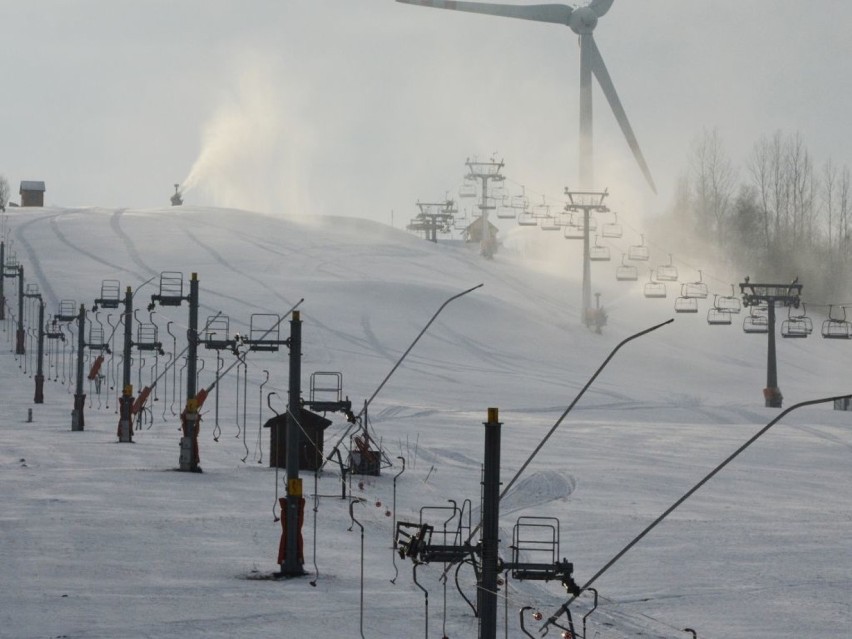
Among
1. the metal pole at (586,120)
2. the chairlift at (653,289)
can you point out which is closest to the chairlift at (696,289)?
the chairlift at (653,289)

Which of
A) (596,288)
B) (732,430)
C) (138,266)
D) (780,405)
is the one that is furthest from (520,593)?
(596,288)

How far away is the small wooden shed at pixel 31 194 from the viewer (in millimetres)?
167000

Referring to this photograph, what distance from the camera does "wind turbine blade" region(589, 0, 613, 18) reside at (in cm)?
10406

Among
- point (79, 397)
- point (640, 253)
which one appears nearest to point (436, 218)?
point (640, 253)

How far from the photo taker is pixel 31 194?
16725 centimetres

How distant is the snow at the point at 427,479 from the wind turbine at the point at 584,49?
13.1 metres

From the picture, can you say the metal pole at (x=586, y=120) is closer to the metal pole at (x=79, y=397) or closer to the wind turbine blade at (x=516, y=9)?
the wind turbine blade at (x=516, y=9)

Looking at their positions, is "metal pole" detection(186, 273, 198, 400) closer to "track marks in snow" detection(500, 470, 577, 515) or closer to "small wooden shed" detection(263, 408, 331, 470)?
"small wooden shed" detection(263, 408, 331, 470)

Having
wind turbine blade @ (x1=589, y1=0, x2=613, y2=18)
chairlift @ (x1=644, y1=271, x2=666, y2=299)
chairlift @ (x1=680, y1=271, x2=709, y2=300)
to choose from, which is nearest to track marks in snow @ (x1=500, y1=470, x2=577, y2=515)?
chairlift @ (x1=680, y1=271, x2=709, y2=300)

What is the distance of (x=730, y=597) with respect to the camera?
2420 cm

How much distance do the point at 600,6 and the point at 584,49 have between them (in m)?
4.88

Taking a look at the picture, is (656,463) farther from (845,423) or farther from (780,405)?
(780,405)

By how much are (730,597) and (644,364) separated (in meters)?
72.0

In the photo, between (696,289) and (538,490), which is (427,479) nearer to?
(538,490)
